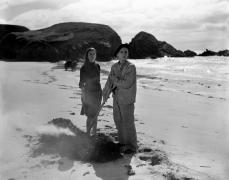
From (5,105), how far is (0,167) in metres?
3.80

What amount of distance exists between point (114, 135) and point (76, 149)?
3.77 ft

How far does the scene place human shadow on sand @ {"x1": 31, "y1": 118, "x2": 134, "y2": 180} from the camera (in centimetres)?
450

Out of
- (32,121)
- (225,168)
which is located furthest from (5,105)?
(225,168)

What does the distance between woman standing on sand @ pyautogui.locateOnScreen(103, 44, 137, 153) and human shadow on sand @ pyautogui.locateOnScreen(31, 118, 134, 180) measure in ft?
0.69

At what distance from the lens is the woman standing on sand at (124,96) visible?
5.00 m

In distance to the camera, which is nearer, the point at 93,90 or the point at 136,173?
the point at 136,173

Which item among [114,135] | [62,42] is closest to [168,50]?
[62,42]

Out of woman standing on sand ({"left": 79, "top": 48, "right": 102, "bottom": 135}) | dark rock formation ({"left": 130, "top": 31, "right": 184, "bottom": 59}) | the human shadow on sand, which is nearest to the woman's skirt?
woman standing on sand ({"left": 79, "top": 48, "right": 102, "bottom": 135})

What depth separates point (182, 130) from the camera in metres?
6.62

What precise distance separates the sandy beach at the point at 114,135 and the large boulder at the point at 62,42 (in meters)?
24.9

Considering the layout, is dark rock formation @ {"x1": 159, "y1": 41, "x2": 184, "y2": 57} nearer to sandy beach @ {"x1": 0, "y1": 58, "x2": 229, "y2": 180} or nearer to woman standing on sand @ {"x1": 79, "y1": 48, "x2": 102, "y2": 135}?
sandy beach @ {"x1": 0, "y1": 58, "x2": 229, "y2": 180}

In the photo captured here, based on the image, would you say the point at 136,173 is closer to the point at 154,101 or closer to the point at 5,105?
the point at 5,105

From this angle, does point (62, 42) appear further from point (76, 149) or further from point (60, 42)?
point (76, 149)

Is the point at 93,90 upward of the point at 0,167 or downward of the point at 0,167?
upward
